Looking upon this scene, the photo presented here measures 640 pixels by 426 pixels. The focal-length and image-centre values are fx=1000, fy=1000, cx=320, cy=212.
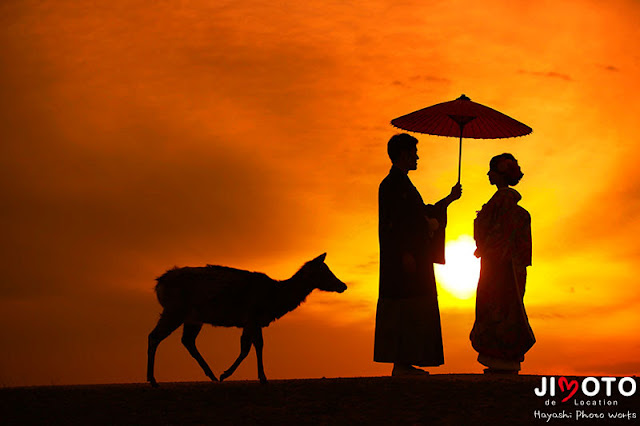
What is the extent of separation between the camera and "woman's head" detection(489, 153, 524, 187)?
54.5 feet

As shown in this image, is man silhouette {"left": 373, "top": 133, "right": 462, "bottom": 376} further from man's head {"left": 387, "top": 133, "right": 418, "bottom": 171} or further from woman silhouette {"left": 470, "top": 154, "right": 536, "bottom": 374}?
woman silhouette {"left": 470, "top": 154, "right": 536, "bottom": 374}

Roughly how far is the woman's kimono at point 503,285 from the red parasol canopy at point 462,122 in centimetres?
113

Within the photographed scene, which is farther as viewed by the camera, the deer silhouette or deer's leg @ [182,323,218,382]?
deer's leg @ [182,323,218,382]

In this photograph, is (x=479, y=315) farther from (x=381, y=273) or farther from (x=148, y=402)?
(x=148, y=402)

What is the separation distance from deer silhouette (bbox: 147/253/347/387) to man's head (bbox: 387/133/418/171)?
3.30 metres

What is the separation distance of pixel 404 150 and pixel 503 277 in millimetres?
2680

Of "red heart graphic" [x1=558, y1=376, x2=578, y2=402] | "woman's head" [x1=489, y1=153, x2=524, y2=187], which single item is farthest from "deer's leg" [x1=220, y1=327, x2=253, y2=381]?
"red heart graphic" [x1=558, y1=376, x2=578, y2=402]

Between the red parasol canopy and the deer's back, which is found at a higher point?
the red parasol canopy

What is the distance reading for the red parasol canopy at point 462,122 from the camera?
16625 millimetres

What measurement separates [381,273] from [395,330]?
98 centimetres

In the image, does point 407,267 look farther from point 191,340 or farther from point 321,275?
point 191,340

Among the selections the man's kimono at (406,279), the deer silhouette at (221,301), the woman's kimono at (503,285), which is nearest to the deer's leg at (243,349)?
the deer silhouette at (221,301)

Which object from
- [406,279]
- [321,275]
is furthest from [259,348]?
[406,279]

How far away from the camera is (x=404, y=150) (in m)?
16.4
